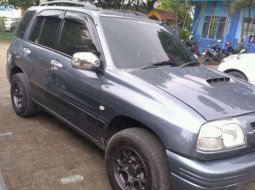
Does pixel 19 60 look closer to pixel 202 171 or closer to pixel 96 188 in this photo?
pixel 96 188

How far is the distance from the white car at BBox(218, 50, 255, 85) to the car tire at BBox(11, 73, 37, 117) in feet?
15.5

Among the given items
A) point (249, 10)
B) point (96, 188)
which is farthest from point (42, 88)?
point (249, 10)

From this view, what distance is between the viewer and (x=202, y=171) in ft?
8.68

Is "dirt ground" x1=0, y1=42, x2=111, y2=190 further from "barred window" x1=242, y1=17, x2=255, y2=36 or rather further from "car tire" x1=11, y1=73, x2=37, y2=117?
"barred window" x1=242, y1=17, x2=255, y2=36

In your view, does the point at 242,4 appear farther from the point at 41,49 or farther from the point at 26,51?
the point at 41,49

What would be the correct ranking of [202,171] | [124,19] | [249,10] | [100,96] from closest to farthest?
[202,171] → [100,96] → [124,19] → [249,10]

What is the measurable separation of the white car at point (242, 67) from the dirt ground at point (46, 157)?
4.45 m

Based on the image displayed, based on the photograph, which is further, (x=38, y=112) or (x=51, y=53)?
(x=38, y=112)

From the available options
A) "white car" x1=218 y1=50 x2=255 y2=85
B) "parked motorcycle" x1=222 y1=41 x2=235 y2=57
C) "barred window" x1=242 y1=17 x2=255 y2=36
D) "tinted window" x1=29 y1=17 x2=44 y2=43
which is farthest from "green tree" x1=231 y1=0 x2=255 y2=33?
"tinted window" x1=29 y1=17 x2=44 y2=43

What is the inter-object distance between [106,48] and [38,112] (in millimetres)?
2436

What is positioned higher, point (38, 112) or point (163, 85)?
point (163, 85)

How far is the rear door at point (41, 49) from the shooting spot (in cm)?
455

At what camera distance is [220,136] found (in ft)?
8.98

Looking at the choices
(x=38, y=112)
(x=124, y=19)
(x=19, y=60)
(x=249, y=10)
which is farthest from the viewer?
(x=249, y=10)
